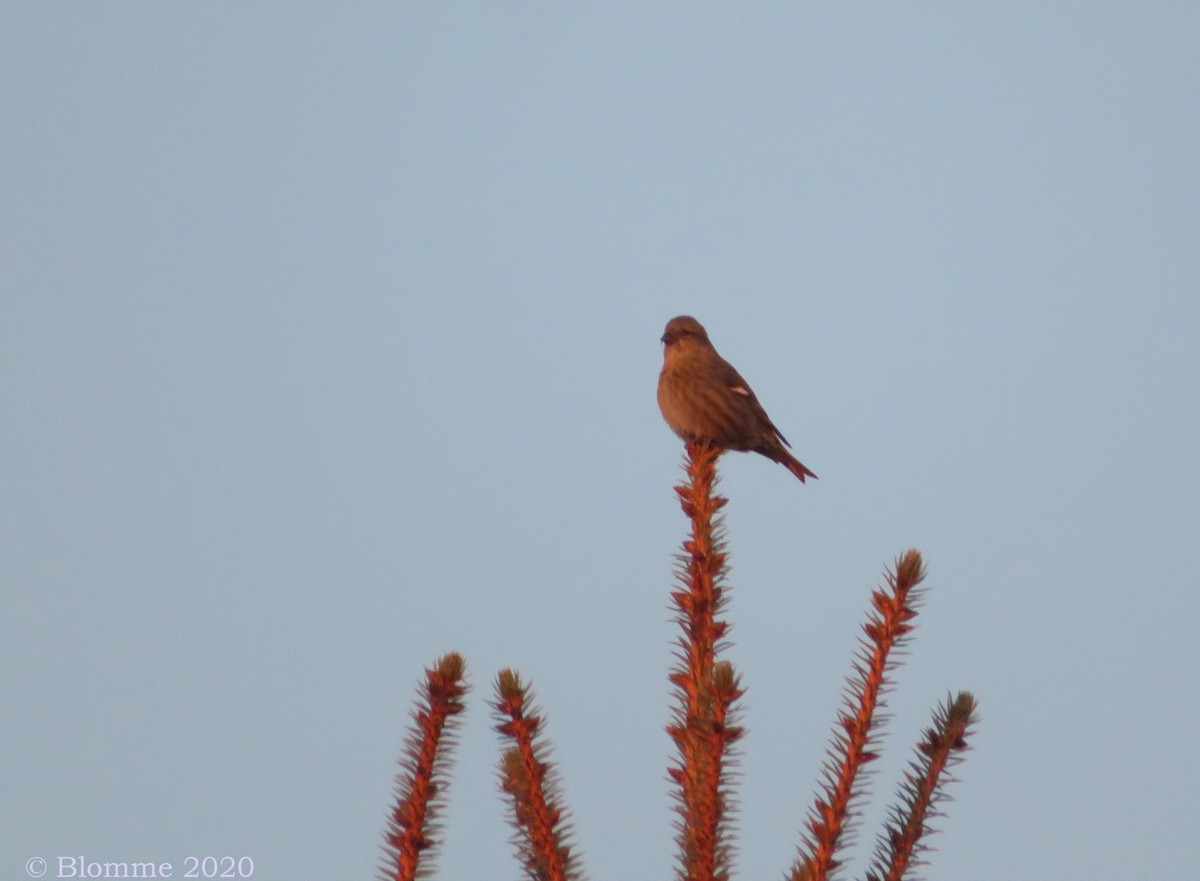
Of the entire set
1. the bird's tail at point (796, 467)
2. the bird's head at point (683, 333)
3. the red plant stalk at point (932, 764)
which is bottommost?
the red plant stalk at point (932, 764)

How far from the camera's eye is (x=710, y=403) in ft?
28.6

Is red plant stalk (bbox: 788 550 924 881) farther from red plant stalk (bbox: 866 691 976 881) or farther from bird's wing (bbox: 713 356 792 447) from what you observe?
bird's wing (bbox: 713 356 792 447)

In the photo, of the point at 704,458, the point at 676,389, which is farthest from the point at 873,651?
the point at 676,389

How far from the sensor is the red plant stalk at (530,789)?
2887 mm

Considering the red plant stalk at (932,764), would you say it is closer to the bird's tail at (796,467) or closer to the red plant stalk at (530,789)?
the red plant stalk at (530,789)

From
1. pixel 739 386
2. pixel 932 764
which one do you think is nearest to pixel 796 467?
pixel 739 386

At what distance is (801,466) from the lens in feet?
30.8

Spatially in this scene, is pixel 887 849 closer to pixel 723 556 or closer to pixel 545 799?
pixel 545 799

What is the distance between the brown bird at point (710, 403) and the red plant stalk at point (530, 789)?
18.0 ft

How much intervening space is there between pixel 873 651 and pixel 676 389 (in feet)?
19.3

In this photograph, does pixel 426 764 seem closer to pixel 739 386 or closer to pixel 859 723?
pixel 859 723

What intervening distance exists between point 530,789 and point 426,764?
0.84ft

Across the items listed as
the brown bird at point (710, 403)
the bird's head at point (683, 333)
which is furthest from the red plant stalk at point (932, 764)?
the bird's head at point (683, 333)

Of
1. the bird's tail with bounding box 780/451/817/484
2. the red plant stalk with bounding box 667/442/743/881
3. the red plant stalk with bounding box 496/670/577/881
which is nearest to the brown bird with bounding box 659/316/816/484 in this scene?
the bird's tail with bounding box 780/451/817/484
